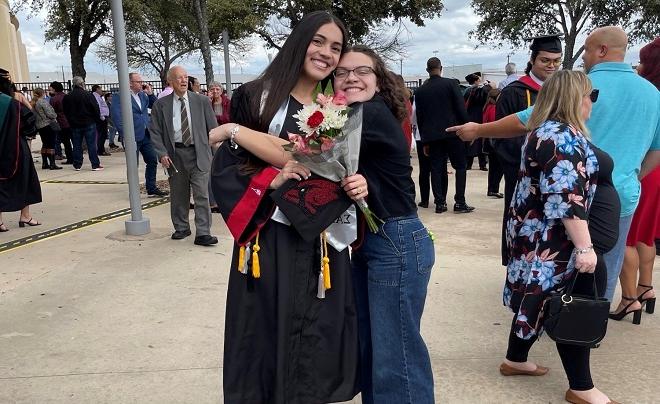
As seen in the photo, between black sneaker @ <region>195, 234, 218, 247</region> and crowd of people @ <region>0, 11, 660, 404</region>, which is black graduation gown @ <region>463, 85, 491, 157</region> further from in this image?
crowd of people @ <region>0, 11, 660, 404</region>

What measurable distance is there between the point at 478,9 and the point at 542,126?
79.0ft

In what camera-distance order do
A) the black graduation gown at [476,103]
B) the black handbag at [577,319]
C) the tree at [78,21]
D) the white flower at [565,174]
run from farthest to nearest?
the tree at [78,21], the black graduation gown at [476,103], the black handbag at [577,319], the white flower at [565,174]

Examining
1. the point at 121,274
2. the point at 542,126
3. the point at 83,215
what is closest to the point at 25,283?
the point at 121,274

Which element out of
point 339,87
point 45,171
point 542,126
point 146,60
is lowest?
point 45,171

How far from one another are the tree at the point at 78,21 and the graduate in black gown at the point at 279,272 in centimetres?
1854

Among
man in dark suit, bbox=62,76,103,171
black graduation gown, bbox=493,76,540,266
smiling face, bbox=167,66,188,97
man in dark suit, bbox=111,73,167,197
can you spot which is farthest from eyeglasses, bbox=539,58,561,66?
man in dark suit, bbox=62,76,103,171

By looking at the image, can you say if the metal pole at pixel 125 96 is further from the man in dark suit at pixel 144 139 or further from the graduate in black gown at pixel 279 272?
the graduate in black gown at pixel 279 272

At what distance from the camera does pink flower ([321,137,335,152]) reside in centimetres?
185

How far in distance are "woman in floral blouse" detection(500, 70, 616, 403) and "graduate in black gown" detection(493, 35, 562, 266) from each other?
831mm

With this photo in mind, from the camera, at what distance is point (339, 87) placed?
85.7 inches

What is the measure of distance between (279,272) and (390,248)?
1.44 ft

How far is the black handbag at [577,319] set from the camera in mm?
2592

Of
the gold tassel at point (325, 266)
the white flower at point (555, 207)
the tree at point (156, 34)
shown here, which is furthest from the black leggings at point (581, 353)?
the tree at point (156, 34)

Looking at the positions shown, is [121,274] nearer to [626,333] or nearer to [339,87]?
[339,87]
